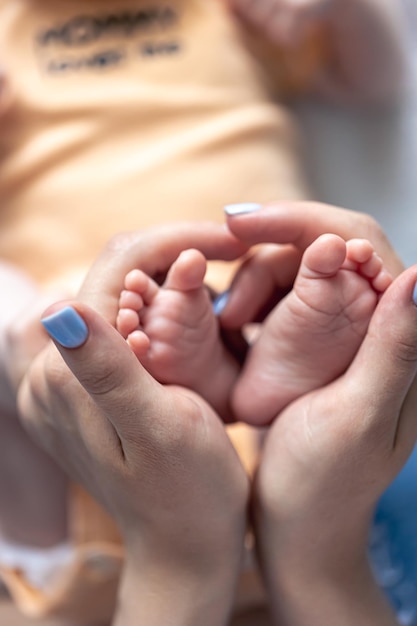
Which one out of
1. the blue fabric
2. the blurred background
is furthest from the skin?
the blurred background

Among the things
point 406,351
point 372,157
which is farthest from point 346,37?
point 406,351

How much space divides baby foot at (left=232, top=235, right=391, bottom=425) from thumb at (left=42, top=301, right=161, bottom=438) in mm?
122

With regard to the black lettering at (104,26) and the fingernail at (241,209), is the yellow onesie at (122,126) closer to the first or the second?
the black lettering at (104,26)

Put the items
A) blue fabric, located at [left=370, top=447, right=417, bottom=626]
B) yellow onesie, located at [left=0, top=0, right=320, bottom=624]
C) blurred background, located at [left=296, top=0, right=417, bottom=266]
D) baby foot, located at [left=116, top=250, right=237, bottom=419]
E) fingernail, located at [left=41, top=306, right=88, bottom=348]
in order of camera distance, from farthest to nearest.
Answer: blurred background, located at [left=296, top=0, right=417, bottom=266], yellow onesie, located at [left=0, top=0, right=320, bottom=624], blue fabric, located at [left=370, top=447, right=417, bottom=626], baby foot, located at [left=116, top=250, right=237, bottom=419], fingernail, located at [left=41, top=306, right=88, bottom=348]

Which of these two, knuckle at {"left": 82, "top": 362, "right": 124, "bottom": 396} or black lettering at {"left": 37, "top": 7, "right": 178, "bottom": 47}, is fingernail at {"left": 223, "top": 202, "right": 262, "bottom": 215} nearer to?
knuckle at {"left": 82, "top": 362, "right": 124, "bottom": 396}

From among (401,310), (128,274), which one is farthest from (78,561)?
(401,310)

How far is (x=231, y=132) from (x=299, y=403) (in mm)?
444

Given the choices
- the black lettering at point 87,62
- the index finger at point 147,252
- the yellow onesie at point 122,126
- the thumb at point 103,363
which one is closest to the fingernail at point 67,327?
the thumb at point 103,363

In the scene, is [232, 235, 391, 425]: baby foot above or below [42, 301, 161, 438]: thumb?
below

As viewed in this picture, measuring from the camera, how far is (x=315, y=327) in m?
0.53

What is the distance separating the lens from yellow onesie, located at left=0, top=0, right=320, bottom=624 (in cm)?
87

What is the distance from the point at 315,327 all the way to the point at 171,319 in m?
0.11

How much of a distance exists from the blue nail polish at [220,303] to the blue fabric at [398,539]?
29 centimetres

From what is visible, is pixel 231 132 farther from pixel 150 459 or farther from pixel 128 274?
pixel 150 459
